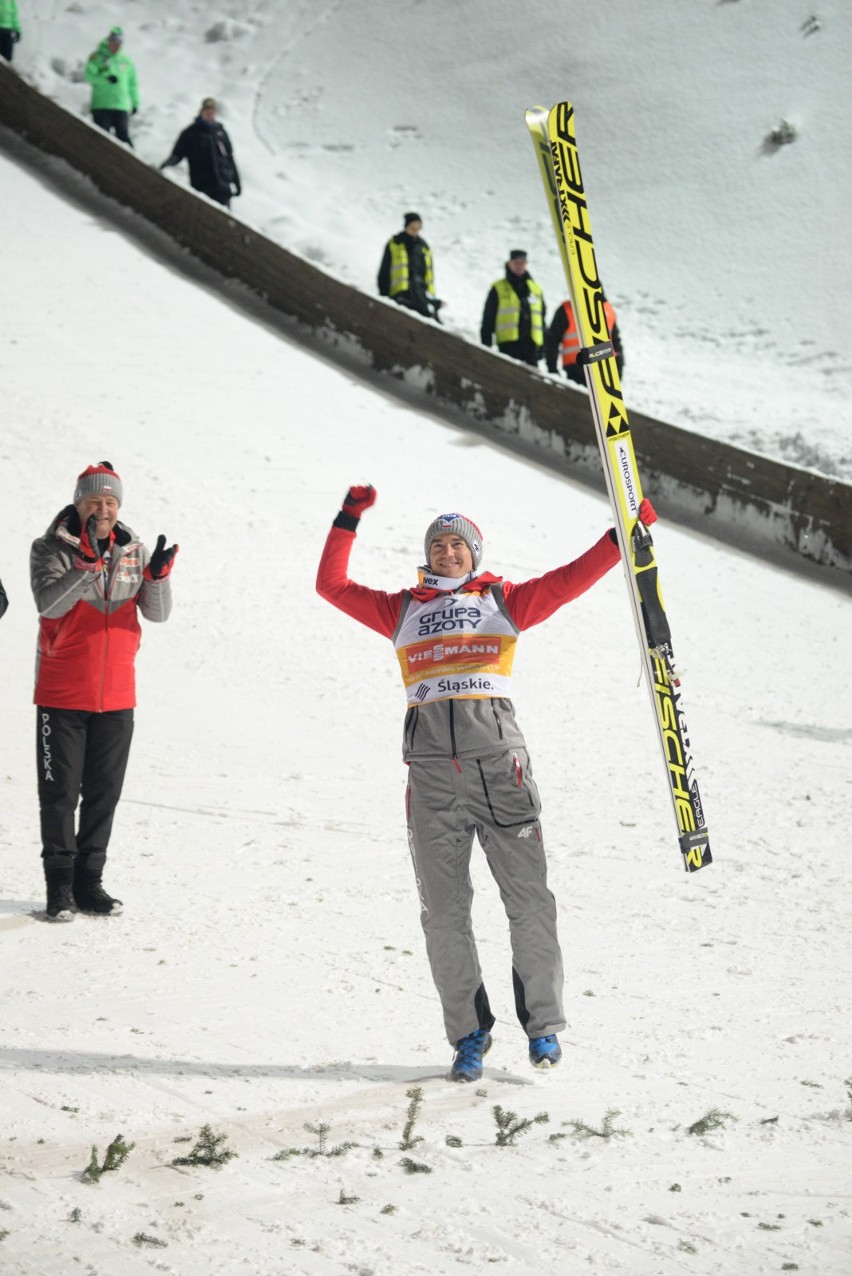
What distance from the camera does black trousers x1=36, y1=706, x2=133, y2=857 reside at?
5.94 meters

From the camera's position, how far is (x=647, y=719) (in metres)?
9.74

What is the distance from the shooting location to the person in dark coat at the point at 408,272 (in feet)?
58.9

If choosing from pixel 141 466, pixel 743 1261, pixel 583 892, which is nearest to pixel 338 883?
pixel 583 892

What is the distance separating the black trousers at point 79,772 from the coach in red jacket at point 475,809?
172 centimetres

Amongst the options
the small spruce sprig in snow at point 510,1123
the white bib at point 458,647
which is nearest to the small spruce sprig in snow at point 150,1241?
the small spruce sprig in snow at point 510,1123

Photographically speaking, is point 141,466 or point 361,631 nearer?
point 361,631

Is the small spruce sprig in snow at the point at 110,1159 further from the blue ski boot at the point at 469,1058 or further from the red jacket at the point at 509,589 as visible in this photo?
the red jacket at the point at 509,589

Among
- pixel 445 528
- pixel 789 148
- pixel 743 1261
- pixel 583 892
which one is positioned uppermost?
pixel 789 148

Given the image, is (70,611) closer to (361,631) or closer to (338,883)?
(338,883)

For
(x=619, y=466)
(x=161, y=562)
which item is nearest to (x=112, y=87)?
(x=161, y=562)

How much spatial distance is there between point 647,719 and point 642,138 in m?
22.6

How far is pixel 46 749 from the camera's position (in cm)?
594

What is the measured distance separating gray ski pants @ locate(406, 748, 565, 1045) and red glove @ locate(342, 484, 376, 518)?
903mm

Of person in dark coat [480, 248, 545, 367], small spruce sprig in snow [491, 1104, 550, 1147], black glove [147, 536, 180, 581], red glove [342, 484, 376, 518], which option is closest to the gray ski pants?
small spruce sprig in snow [491, 1104, 550, 1147]
